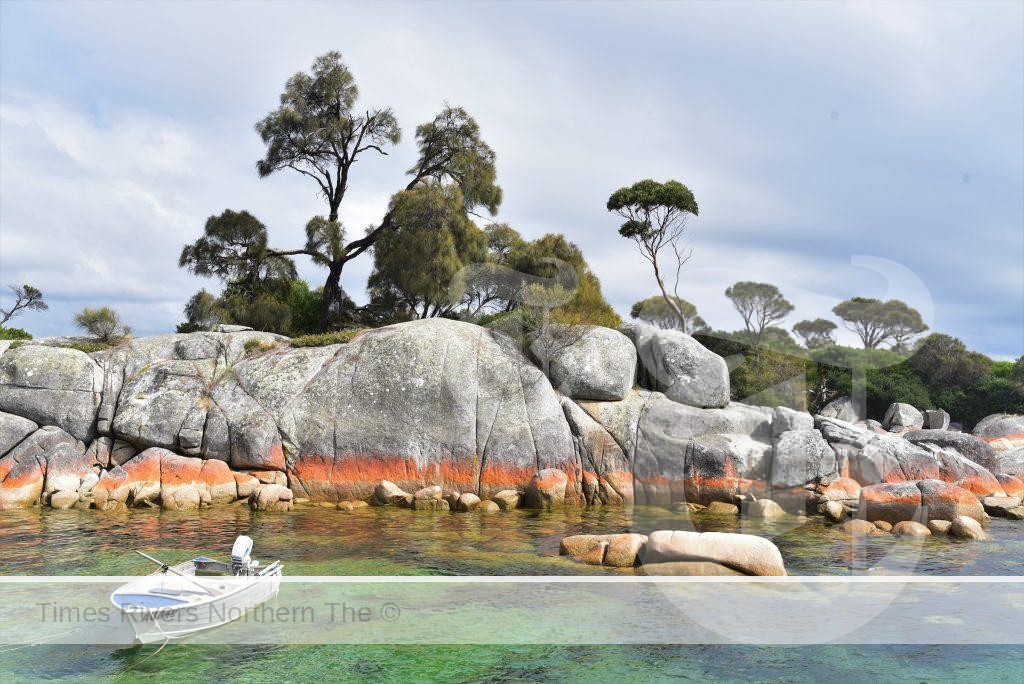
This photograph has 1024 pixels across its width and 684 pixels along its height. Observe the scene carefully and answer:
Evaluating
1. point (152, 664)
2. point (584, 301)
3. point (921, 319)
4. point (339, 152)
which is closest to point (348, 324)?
point (339, 152)

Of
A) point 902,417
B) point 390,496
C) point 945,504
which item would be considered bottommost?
point 390,496

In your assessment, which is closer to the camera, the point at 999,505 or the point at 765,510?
the point at 765,510

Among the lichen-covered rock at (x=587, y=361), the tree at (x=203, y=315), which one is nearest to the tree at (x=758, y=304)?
the lichen-covered rock at (x=587, y=361)

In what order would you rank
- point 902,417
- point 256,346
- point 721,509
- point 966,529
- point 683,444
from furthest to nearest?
1. point 902,417
2. point 256,346
3. point 683,444
4. point 721,509
5. point 966,529

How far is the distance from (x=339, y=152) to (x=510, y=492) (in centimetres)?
2088

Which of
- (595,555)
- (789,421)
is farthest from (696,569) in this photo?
(789,421)

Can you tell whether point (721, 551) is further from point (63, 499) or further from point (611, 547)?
point (63, 499)

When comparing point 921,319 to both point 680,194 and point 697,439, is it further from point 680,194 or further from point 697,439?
point 680,194

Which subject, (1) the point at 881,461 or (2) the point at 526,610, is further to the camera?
(1) the point at 881,461

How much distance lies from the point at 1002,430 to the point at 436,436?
90.7 feet

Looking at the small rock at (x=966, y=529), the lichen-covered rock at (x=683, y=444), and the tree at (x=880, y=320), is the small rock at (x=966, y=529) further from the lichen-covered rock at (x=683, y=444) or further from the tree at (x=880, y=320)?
the tree at (x=880, y=320)

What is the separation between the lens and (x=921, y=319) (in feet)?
11.5

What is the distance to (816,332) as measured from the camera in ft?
14.5

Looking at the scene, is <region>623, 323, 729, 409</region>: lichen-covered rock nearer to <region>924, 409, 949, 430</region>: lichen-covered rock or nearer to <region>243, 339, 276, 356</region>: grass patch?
<region>243, 339, 276, 356</region>: grass patch
